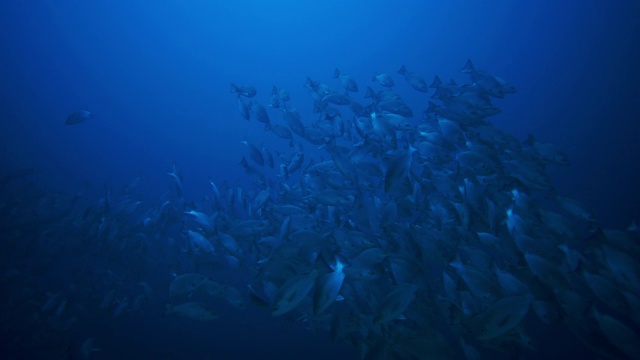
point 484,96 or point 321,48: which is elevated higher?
point 321,48

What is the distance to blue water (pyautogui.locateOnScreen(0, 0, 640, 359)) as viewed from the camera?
480 inches

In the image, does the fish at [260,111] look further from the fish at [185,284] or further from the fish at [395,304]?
the fish at [395,304]

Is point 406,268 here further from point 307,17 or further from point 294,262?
point 307,17

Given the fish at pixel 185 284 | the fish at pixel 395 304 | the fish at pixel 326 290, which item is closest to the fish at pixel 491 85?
the fish at pixel 395 304

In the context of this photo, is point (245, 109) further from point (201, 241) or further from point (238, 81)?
point (238, 81)

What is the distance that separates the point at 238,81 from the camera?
94.9 meters

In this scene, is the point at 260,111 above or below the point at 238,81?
below

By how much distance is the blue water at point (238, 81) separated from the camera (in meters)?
12.2

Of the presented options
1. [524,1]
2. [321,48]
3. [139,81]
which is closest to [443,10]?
[524,1]

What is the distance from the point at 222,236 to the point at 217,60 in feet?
333

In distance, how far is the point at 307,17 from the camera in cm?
10094

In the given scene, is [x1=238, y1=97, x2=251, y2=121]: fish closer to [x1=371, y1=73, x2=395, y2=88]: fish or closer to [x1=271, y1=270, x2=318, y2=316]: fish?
[x1=371, y1=73, x2=395, y2=88]: fish

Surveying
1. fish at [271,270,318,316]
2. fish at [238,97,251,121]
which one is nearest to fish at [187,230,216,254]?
fish at [238,97,251,121]

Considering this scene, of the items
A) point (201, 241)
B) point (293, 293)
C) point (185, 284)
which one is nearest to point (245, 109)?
point (201, 241)
